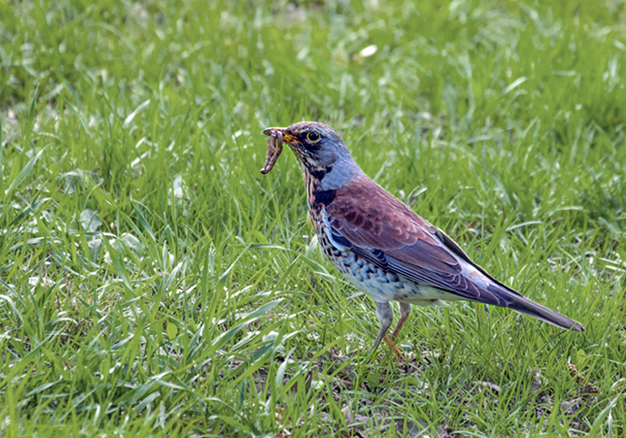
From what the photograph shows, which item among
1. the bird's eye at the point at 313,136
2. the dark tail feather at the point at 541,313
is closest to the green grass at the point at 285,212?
the dark tail feather at the point at 541,313

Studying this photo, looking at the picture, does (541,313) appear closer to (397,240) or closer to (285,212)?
(397,240)

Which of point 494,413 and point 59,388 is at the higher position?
point 59,388

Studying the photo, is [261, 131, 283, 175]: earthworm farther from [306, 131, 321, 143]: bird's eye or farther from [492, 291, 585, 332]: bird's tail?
[492, 291, 585, 332]: bird's tail

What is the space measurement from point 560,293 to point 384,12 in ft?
16.0

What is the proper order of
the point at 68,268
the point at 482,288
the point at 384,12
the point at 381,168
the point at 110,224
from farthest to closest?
the point at 384,12
the point at 381,168
the point at 110,224
the point at 68,268
the point at 482,288

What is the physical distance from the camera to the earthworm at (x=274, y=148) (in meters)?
4.41

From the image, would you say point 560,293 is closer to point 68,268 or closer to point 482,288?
point 482,288

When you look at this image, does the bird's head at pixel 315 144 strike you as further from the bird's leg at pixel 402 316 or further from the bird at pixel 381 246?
the bird's leg at pixel 402 316

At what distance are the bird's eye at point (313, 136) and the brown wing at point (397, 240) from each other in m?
0.35

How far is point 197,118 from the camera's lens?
238 inches

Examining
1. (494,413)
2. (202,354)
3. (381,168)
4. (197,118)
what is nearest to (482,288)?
(494,413)

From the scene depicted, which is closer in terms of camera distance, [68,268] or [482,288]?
[482,288]

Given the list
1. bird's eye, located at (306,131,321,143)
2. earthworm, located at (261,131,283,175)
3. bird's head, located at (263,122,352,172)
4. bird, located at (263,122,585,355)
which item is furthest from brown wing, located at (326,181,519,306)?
earthworm, located at (261,131,283,175)

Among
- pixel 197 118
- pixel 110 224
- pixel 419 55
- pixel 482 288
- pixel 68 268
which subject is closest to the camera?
pixel 482 288
